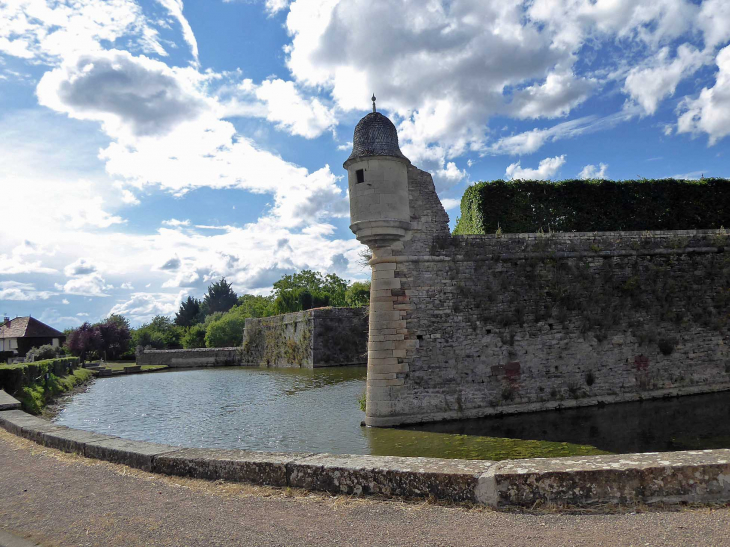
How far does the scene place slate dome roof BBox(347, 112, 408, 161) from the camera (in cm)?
1177

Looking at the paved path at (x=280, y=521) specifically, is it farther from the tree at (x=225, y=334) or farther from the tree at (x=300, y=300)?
the tree at (x=225, y=334)

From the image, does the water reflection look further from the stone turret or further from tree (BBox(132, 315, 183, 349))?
tree (BBox(132, 315, 183, 349))

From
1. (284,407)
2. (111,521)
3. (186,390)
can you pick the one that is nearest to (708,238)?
(284,407)

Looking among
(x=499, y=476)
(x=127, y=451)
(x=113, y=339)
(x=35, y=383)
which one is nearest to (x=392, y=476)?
(x=499, y=476)

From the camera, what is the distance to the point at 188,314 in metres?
78.6

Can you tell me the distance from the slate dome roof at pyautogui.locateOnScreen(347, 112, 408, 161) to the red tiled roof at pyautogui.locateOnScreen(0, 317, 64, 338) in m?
41.9

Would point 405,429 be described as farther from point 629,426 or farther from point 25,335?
point 25,335

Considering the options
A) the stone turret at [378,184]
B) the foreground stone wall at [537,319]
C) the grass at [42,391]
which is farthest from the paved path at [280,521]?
the grass at [42,391]

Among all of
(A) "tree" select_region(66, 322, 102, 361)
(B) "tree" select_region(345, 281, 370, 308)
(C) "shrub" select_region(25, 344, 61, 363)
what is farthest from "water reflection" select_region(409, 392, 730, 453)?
(A) "tree" select_region(66, 322, 102, 361)

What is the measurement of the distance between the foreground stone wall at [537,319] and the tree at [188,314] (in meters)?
71.1

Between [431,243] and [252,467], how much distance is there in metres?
8.54

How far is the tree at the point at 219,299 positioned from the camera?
289ft

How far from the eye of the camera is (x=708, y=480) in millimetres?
3617

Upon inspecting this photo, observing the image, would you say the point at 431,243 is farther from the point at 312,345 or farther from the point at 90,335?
the point at 90,335
